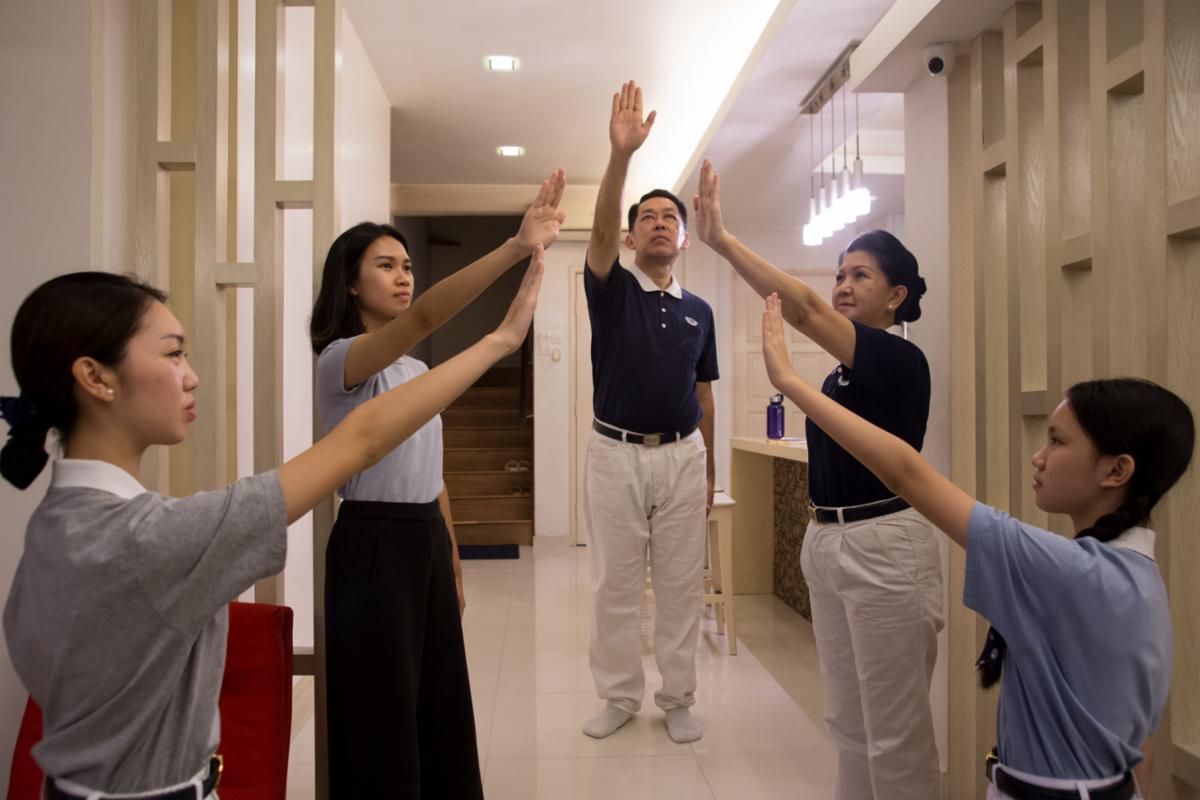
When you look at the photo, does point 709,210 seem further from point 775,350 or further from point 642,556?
point 642,556

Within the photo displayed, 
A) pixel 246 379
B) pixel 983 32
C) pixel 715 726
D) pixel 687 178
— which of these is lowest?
pixel 715 726

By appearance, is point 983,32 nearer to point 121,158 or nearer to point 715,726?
point 121,158

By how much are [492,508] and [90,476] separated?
602cm

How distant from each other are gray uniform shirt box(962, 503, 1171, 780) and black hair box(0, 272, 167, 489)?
108cm

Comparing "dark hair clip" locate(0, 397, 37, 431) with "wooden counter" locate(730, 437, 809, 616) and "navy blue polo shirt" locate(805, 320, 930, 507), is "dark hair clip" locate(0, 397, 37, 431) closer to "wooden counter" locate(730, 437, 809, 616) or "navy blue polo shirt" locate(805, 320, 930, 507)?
"navy blue polo shirt" locate(805, 320, 930, 507)

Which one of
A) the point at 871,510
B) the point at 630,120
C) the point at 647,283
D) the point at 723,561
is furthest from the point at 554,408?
the point at 871,510

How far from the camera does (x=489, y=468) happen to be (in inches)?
289

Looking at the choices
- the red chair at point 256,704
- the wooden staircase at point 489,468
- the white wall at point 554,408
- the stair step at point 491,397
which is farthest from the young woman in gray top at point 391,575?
the stair step at point 491,397

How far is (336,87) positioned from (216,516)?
1242mm

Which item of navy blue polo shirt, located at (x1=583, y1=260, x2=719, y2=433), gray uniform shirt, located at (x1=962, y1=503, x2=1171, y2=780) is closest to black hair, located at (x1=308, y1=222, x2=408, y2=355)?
navy blue polo shirt, located at (x1=583, y1=260, x2=719, y2=433)

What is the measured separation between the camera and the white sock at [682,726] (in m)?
2.54

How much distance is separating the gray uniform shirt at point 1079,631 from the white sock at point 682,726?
1.64 m

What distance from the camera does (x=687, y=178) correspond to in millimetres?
5258

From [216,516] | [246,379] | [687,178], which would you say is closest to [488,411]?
[687,178]
